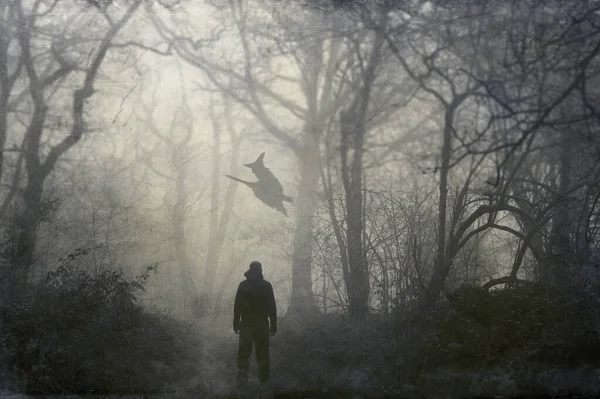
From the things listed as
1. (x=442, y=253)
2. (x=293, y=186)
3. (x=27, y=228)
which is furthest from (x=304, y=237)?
(x=27, y=228)

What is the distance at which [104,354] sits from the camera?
6211 mm

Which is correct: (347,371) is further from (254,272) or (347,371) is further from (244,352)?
(254,272)

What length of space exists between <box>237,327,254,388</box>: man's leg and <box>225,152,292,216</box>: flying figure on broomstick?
156cm

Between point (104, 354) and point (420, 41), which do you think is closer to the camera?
point (104, 354)

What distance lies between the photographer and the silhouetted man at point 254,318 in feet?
21.1

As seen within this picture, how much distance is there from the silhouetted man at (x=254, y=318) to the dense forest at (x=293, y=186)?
206 millimetres

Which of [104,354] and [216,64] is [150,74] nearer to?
[216,64]

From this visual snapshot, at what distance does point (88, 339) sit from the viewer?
6.25 meters

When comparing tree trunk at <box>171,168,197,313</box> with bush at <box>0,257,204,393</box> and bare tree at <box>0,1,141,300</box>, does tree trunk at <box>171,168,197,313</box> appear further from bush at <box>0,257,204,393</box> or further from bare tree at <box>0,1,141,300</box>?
bare tree at <box>0,1,141,300</box>

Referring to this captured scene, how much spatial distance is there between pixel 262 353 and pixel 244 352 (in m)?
0.21

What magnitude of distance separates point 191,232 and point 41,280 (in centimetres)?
194

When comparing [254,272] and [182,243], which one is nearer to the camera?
[254,272]

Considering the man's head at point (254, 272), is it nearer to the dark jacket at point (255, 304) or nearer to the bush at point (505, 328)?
the dark jacket at point (255, 304)

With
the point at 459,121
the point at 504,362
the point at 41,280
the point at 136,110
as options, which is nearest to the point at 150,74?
the point at 136,110
